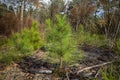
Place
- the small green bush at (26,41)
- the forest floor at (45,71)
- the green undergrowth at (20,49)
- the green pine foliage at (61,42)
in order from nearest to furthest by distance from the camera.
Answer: the forest floor at (45,71) < the green pine foliage at (61,42) < the green undergrowth at (20,49) < the small green bush at (26,41)

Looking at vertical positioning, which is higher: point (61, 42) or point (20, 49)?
point (61, 42)

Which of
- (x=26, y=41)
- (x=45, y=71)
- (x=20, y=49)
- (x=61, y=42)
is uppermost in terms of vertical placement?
(x=61, y=42)

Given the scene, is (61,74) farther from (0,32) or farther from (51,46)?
(0,32)

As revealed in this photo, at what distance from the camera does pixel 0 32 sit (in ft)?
44.8

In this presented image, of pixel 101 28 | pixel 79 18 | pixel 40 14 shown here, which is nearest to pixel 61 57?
pixel 101 28

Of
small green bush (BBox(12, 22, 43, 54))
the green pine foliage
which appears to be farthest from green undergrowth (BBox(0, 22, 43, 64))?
the green pine foliage

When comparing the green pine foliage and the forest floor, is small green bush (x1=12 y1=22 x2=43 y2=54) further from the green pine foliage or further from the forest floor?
the green pine foliage

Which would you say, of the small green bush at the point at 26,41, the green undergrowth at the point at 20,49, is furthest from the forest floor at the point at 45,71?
the small green bush at the point at 26,41

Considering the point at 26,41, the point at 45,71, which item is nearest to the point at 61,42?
the point at 45,71

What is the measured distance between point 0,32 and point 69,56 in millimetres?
9621

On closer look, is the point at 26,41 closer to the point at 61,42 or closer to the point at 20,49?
the point at 20,49

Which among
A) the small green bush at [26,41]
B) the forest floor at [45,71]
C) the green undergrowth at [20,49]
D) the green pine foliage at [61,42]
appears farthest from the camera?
the small green bush at [26,41]

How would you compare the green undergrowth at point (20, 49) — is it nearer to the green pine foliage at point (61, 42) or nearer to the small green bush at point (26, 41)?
the small green bush at point (26, 41)

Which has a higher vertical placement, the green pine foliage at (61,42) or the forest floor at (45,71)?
the green pine foliage at (61,42)
